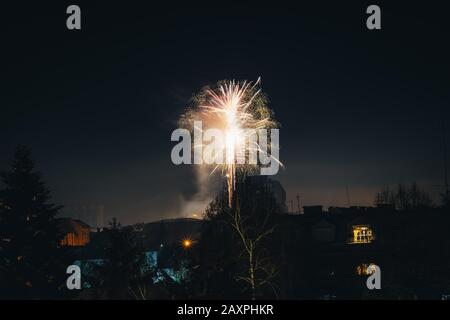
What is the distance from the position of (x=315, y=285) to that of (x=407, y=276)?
949 centimetres

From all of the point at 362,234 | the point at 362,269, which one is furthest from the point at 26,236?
the point at 362,234

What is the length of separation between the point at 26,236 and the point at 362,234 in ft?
131

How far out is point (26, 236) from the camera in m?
58.7

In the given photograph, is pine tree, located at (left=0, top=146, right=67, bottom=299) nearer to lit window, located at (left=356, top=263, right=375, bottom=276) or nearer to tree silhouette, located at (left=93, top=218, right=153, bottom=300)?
tree silhouette, located at (left=93, top=218, right=153, bottom=300)

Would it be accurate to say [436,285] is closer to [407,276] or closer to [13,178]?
[407,276]

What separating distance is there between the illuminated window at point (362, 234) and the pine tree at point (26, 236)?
1457 inches

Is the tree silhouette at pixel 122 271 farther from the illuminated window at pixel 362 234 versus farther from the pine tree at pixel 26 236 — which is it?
the illuminated window at pixel 362 234

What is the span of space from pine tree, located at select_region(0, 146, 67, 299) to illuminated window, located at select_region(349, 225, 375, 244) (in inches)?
1457

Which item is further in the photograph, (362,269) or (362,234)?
(362,234)

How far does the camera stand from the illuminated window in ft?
261

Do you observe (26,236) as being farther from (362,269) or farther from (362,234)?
(362,234)

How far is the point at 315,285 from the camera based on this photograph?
69625 millimetres

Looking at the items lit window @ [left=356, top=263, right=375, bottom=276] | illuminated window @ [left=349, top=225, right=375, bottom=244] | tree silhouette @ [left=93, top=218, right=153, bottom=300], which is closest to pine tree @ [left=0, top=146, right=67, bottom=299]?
tree silhouette @ [left=93, top=218, right=153, bottom=300]
